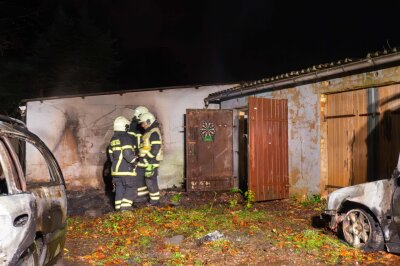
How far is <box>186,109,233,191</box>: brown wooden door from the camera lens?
38.3 feet

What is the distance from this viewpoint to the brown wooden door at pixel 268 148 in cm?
991

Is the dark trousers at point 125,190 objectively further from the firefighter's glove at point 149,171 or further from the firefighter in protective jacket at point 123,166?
the firefighter's glove at point 149,171

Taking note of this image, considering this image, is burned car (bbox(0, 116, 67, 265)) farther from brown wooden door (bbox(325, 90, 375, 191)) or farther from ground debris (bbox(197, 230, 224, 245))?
brown wooden door (bbox(325, 90, 375, 191))

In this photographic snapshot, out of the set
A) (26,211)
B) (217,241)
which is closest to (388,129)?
(217,241)

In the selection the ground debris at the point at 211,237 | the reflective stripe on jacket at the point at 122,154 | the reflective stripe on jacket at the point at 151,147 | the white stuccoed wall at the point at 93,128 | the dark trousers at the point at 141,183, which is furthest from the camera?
the white stuccoed wall at the point at 93,128

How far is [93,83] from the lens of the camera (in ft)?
105

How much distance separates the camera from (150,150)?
367 inches

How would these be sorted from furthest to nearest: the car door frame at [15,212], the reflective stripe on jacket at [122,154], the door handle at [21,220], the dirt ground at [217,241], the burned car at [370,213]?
the reflective stripe on jacket at [122,154] < the dirt ground at [217,241] < the burned car at [370,213] < the door handle at [21,220] < the car door frame at [15,212]

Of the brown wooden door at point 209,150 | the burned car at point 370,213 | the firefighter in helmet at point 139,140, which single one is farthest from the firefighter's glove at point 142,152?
the burned car at point 370,213

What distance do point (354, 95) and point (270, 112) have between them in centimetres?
215

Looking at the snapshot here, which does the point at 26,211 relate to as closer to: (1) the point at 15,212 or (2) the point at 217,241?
(1) the point at 15,212

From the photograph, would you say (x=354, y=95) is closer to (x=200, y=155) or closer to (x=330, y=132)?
(x=330, y=132)

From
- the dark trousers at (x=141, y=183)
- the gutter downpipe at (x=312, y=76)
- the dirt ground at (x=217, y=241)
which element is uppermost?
the gutter downpipe at (x=312, y=76)

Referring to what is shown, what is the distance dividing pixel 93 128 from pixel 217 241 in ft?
23.0
